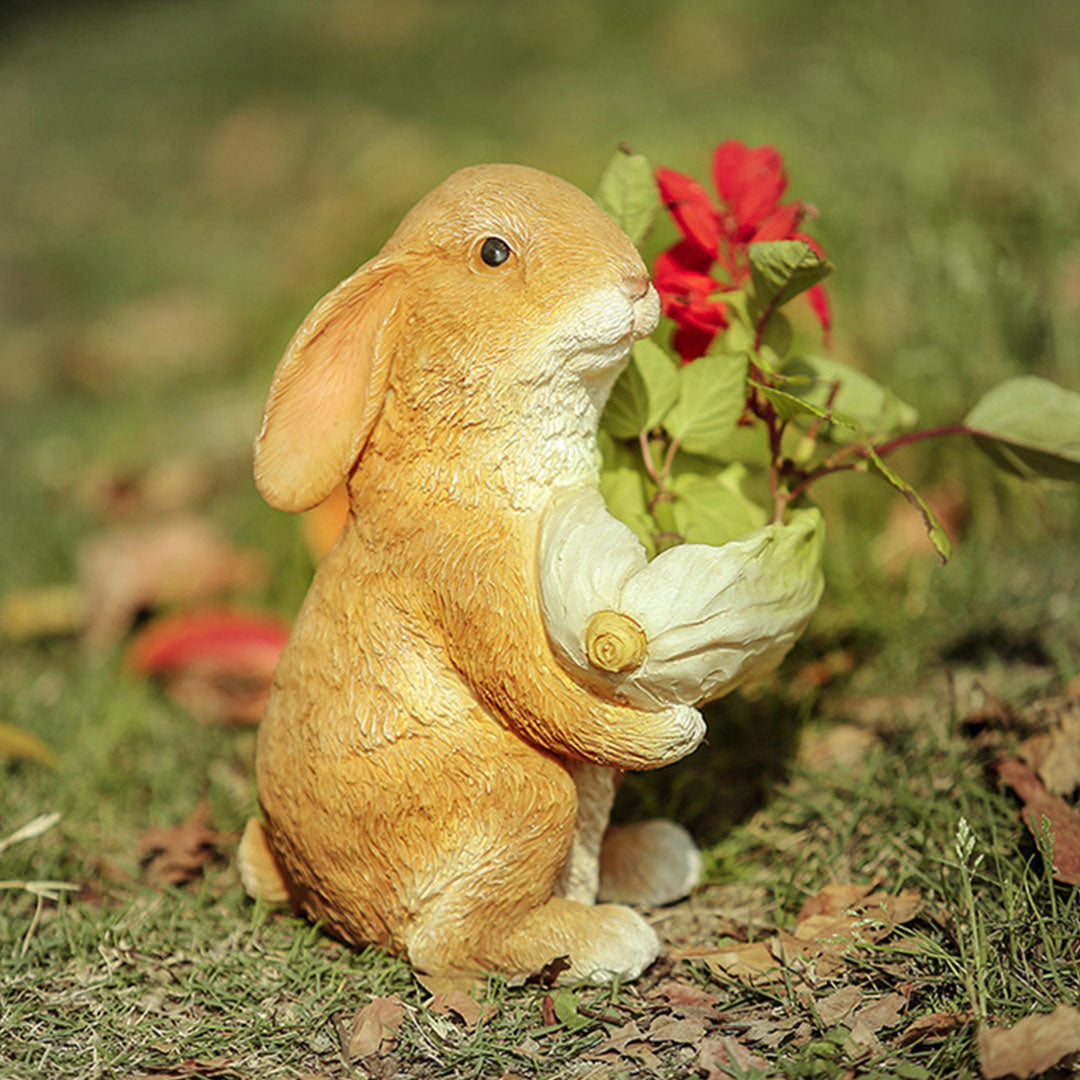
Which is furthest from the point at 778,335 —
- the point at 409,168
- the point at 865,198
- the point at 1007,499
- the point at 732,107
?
the point at 732,107

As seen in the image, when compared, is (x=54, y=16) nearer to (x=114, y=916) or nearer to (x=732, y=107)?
(x=732, y=107)

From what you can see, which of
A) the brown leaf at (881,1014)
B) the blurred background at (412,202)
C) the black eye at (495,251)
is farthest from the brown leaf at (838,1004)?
the black eye at (495,251)

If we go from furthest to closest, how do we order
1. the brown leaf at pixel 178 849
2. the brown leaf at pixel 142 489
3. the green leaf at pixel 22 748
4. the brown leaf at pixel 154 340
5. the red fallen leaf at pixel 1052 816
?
the brown leaf at pixel 154 340
the brown leaf at pixel 142 489
the green leaf at pixel 22 748
the brown leaf at pixel 178 849
the red fallen leaf at pixel 1052 816

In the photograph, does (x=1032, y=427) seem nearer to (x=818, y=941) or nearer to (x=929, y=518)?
(x=929, y=518)

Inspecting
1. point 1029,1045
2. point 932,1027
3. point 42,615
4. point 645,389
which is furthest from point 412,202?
point 1029,1045

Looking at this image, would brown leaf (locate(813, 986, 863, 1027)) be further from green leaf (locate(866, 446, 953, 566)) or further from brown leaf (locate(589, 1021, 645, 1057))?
green leaf (locate(866, 446, 953, 566))

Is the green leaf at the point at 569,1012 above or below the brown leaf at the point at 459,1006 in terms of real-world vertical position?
above

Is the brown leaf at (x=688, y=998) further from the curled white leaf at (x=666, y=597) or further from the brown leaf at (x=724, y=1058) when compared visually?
the curled white leaf at (x=666, y=597)
